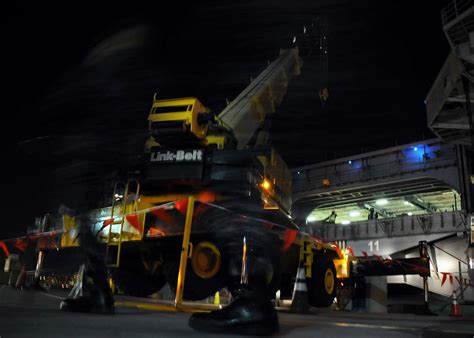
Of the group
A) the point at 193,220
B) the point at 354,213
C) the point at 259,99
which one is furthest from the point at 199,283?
the point at 354,213

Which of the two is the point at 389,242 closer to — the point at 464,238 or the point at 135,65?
the point at 464,238

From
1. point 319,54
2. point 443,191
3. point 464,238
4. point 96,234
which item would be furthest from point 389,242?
point 96,234

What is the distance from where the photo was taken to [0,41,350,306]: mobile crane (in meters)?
6.04

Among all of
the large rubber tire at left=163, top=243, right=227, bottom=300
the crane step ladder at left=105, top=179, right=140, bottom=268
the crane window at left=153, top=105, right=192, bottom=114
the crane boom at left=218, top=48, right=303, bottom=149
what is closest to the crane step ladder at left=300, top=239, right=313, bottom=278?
the large rubber tire at left=163, top=243, right=227, bottom=300

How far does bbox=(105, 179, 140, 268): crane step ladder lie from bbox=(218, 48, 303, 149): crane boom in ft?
18.3

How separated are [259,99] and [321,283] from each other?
835 cm

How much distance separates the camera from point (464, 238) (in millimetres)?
21609

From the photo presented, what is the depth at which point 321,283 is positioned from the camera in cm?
827

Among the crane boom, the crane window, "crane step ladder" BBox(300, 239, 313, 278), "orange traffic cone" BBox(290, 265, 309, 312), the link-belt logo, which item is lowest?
"orange traffic cone" BBox(290, 265, 309, 312)

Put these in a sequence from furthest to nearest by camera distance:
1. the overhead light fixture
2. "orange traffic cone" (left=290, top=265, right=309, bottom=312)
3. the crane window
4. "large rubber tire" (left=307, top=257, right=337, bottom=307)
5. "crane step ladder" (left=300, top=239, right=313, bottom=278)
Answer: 1. the overhead light fixture
2. the crane window
3. "large rubber tire" (left=307, top=257, right=337, bottom=307)
4. "orange traffic cone" (left=290, top=265, right=309, bottom=312)
5. "crane step ladder" (left=300, top=239, right=313, bottom=278)

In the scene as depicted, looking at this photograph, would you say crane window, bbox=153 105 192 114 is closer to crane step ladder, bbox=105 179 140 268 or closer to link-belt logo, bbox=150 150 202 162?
link-belt logo, bbox=150 150 202 162

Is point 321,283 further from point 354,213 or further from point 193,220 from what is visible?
point 354,213

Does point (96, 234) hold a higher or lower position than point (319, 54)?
lower

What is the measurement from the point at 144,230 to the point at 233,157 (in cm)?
190
